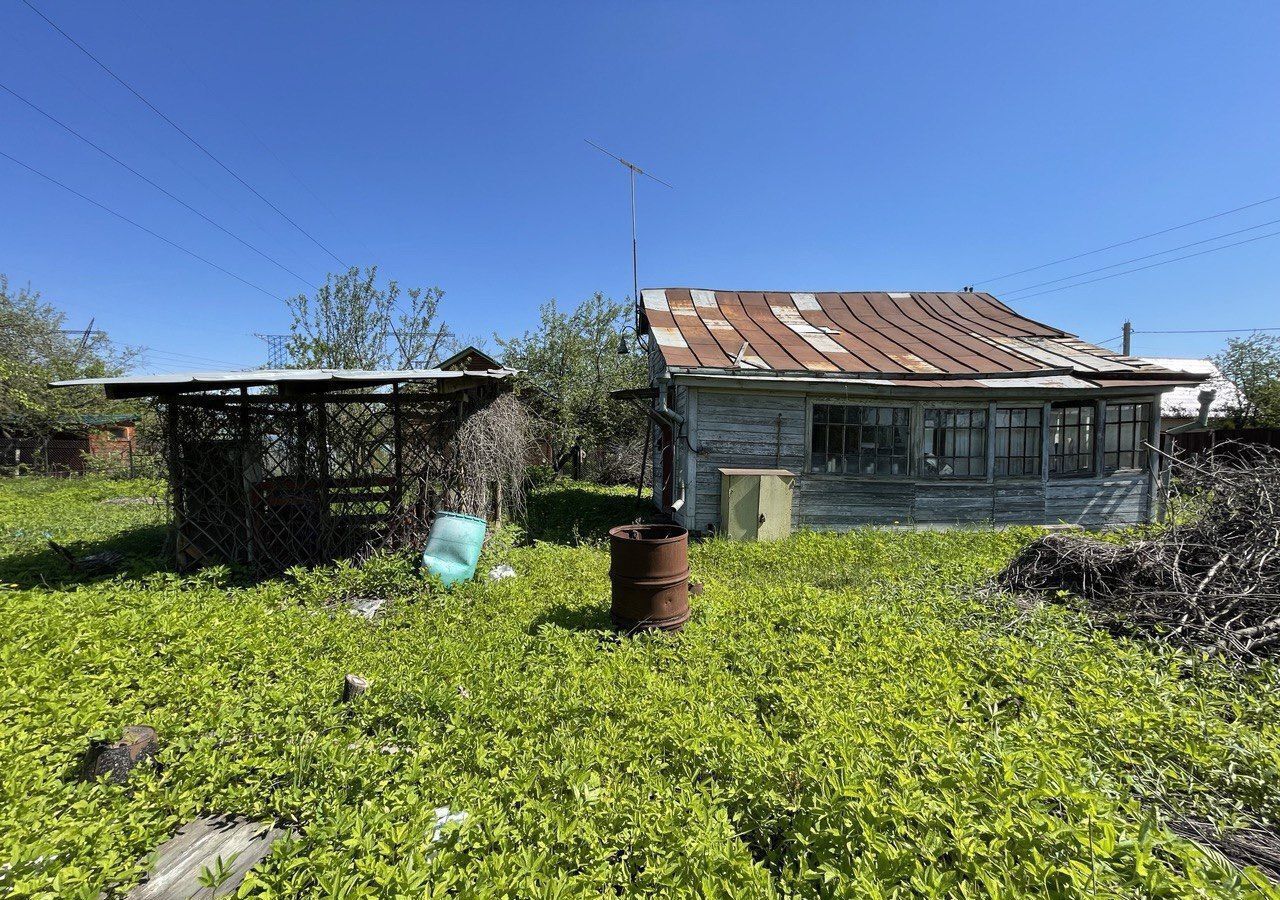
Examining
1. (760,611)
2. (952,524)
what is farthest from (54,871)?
(952,524)

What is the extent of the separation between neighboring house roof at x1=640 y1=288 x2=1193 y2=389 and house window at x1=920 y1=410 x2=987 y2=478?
732mm

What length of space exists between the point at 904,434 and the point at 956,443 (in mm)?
1093

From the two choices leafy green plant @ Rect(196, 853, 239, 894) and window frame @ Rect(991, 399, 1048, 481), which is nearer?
leafy green plant @ Rect(196, 853, 239, 894)

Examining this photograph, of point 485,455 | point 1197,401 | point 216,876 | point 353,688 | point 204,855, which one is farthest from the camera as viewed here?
point 1197,401

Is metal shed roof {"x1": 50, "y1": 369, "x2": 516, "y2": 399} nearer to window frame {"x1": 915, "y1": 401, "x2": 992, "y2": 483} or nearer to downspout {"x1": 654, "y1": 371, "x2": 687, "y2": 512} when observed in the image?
downspout {"x1": 654, "y1": 371, "x2": 687, "y2": 512}

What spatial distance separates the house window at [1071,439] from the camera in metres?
9.84

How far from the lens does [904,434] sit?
9.48 meters

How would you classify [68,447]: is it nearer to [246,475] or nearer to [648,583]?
[246,475]

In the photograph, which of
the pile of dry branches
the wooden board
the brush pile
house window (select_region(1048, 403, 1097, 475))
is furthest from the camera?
house window (select_region(1048, 403, 1097, 475))

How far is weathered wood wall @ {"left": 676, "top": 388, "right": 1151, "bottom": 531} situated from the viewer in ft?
29.6

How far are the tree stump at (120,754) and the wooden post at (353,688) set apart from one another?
3.23 feet

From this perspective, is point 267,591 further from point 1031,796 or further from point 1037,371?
point 1037,371

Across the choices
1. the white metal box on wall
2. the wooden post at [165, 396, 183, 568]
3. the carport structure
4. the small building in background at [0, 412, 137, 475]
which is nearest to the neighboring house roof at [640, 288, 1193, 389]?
the white metal box on wall

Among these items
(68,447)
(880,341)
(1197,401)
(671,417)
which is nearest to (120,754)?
(671,417)
